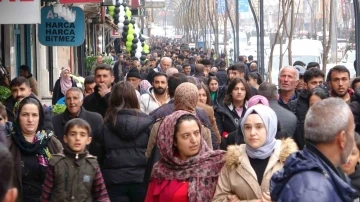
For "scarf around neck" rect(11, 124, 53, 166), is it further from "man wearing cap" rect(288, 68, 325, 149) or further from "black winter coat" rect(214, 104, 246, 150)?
"black winter coat" rect(214, 104, 246, 150)

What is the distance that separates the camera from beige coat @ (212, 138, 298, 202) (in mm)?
6051

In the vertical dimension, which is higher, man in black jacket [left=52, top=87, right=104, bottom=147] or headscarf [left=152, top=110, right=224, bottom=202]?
man in black jacket [left=52, top=87, right=104, bottom=147]

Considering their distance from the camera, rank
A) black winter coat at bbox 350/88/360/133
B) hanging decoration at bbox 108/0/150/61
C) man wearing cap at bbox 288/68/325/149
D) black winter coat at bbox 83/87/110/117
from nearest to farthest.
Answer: man wearing cap at bbox 288/68/325/149, black winter coat at bbox 350/88/360/133, black winter coat at bbox 83/87/110/117, hanging decoration at bbox 108/0/150/61

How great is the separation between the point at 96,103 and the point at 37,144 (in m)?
3.46

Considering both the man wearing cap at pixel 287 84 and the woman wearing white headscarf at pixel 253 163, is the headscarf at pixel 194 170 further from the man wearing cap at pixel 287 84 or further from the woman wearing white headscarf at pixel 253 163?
the man wearing cap at pixel 287 84

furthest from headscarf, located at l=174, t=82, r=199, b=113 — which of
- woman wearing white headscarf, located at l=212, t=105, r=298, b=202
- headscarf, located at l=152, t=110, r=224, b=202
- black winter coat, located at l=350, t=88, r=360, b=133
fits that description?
woman wearing white headscarf, located at l=212, t=105, r=298, b=202

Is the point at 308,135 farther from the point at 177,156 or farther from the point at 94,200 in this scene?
the point at 94,200

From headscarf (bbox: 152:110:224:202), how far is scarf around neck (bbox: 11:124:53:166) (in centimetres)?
147

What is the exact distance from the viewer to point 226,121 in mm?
10266

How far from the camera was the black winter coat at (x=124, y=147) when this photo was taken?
8.27 m

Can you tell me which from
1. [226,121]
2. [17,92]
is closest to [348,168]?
[226,121]

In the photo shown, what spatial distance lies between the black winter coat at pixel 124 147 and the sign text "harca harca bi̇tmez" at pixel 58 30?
8.08m

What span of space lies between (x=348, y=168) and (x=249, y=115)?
2.58 feet

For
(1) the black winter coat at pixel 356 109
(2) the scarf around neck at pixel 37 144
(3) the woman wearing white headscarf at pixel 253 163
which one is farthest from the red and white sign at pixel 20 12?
(3) the woman wearing white headscarf at pixel 253 163
